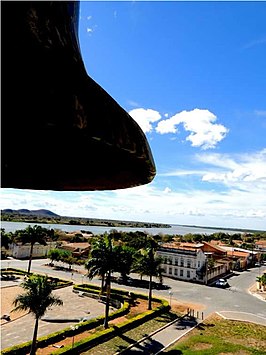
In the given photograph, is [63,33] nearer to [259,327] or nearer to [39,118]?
[39,118]

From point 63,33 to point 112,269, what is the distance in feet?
83.8

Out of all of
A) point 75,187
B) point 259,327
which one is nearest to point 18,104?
point 75,187

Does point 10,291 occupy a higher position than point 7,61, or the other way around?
point 7,61

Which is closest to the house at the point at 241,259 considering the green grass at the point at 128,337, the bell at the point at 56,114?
the green grass at the point at 128,337

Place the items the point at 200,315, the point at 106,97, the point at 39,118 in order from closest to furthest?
the point at 39,118 → the point at 106,97 → the point at 200,315

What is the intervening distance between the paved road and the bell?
2149 cm

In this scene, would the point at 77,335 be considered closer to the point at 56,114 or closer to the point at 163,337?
the point at 163,337

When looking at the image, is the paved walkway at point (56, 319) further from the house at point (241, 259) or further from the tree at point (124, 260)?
the house at point (241, 259)

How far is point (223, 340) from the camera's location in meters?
22.7

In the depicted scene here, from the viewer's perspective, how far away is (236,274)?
56625 mm

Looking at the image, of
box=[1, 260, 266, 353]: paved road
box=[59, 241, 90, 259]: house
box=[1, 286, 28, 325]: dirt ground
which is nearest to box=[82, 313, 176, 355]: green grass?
box=[1, 260, 266, 353]: paved road

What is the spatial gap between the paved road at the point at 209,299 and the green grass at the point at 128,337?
2.69ft

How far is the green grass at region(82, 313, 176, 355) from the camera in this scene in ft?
66.4

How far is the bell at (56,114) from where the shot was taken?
4.72 ft
